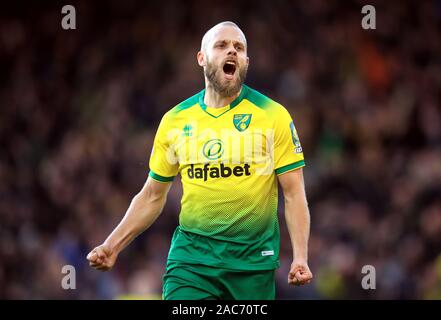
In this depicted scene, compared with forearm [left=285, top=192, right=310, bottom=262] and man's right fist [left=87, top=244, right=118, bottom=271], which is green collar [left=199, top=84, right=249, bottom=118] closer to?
forearm [left=285, top=192, right=310, bottom=262]

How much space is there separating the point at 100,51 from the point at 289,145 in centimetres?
873

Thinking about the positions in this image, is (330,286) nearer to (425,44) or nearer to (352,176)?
(352,176)

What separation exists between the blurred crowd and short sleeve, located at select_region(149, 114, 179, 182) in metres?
4.90

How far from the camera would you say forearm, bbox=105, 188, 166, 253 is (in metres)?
6.84

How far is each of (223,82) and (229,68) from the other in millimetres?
169

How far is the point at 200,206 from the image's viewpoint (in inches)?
259

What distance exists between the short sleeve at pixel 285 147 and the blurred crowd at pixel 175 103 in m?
5.03

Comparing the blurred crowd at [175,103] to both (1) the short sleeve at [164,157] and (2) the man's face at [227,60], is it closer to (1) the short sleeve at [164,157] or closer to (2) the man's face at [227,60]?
(1) the short sleeve at [164,157]

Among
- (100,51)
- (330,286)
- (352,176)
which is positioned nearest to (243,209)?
(330,286)

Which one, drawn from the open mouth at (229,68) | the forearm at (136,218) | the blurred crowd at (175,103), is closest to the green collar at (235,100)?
the open mouth at (229,68)

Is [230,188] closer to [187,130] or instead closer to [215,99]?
[187,130]

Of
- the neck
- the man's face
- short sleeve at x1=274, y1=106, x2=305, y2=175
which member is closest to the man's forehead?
the man's face

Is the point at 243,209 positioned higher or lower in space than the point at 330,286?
higher

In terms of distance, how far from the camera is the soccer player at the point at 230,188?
645 centimetres
